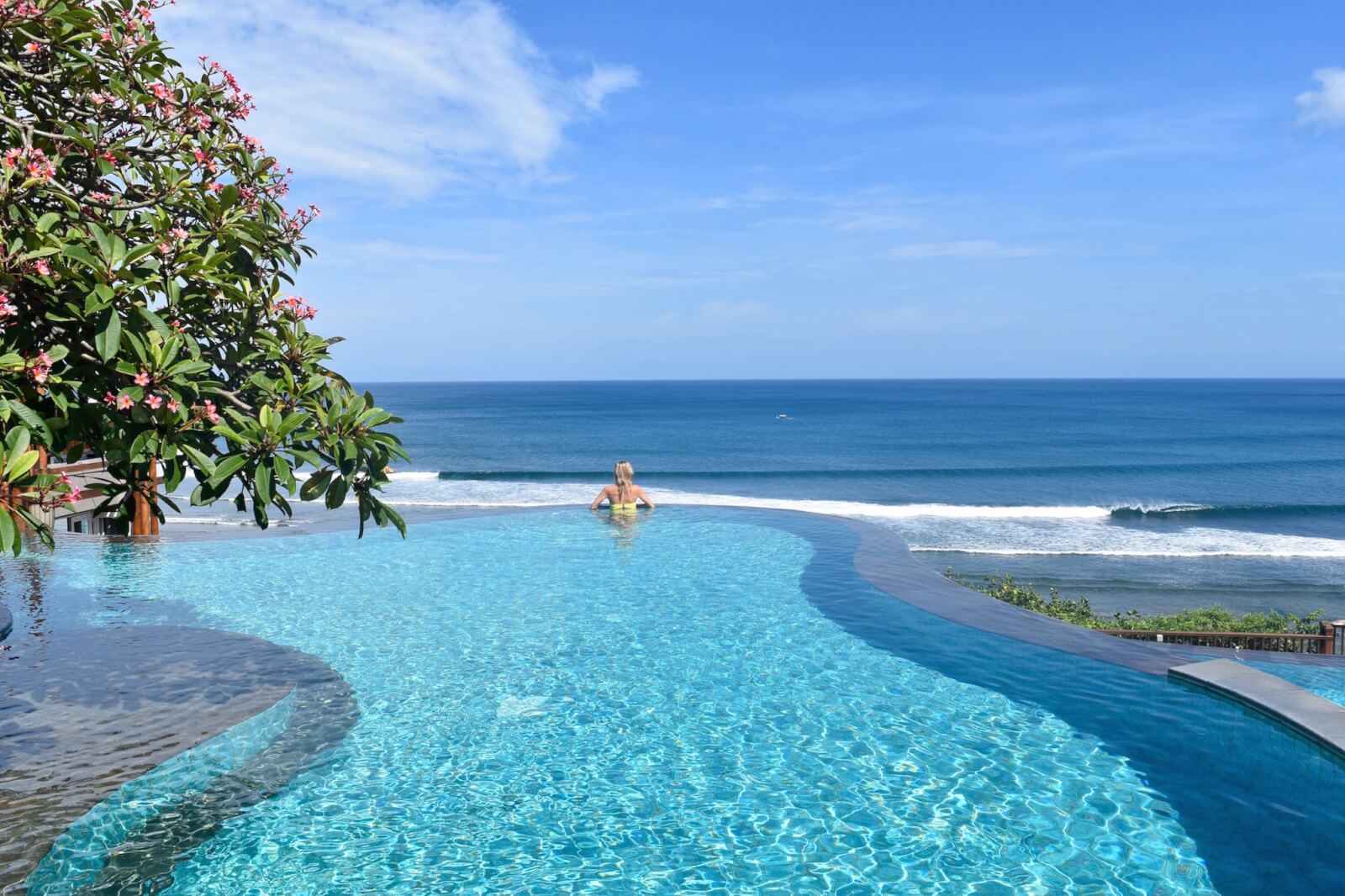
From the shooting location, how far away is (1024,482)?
→ 43.3 m

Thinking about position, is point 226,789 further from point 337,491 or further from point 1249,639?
point 1249,639

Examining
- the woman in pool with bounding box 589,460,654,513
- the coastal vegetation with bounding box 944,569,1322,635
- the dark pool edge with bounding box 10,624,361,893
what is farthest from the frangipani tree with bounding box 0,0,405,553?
the woman in pool with bounding box 589,460,654,513

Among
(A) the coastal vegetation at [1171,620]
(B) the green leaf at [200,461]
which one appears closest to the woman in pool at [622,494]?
(A) the coastal vegetation at [1171,620]

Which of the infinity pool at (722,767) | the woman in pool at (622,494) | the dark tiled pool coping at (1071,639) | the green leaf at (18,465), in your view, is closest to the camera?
the green leaf at (18,465)

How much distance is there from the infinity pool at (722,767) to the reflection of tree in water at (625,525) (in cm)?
410

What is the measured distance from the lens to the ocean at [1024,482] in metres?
26.4

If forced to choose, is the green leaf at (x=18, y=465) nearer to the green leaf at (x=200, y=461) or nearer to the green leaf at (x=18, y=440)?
the green leaf at (x=18, y=440)

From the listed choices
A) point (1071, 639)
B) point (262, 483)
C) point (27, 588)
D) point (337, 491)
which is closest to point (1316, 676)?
point (1071, 639)

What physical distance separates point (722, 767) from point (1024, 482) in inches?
1613

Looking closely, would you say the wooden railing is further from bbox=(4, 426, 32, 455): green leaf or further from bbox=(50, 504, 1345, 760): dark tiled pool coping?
bbox=(4, 426, 32, 455): green leaf

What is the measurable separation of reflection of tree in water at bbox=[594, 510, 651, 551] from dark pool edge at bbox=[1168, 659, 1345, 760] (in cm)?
916

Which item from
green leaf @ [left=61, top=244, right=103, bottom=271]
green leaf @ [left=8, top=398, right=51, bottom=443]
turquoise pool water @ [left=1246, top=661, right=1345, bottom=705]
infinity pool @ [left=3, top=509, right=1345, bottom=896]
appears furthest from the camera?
turquoise pool water @ [left=1246, top=661, right=1345, bottom=705]

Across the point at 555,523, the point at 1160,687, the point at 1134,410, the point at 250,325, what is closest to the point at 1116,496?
the point at 555,523

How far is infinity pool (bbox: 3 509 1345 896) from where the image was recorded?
5.11 m
